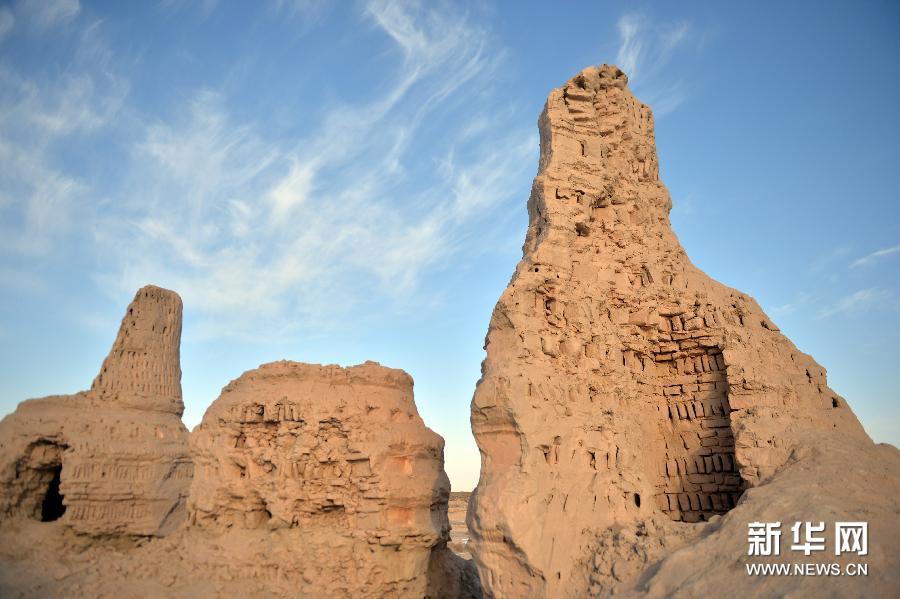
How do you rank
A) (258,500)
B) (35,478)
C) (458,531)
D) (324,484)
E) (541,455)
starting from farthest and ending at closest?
(458,531)
(35,478)
(258,500)
(324,484)
(541,455)

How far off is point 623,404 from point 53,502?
16.2 metres

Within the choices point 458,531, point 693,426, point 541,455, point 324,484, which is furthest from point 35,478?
point 458,531

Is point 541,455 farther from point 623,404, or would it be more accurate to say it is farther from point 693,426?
point 693,426

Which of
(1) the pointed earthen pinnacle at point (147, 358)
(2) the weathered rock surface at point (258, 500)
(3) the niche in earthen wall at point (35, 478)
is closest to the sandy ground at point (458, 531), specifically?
(1) the pointed earthen pinnacle at point (147, 358)

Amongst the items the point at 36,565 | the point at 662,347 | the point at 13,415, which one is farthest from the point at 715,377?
the point at 13,415

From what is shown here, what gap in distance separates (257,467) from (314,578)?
2.67m

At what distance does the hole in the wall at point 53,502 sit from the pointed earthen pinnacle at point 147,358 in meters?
2.24

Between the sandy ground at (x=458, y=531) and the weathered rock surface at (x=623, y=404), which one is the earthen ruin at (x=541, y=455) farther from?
the sandy ground at (x=458, y=531)

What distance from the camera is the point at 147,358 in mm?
18469

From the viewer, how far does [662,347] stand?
351 inches

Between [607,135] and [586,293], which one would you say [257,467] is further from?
[607,135]

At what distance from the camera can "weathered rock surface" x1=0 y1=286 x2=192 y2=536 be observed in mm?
15352

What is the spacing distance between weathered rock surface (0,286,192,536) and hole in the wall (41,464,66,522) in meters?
0.03

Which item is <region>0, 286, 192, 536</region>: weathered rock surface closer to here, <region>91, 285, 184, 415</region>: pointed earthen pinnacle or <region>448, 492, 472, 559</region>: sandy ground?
<region>91, 285, 184, 415</region>: pointed earthen pinnacle
